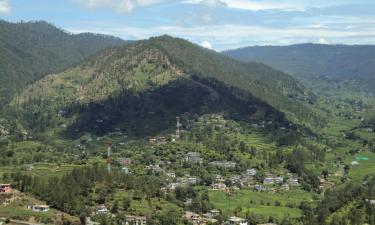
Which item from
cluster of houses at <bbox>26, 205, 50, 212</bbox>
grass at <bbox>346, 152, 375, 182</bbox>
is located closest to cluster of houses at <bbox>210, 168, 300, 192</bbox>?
grass at <bbox>346, 152, 375, 182</bbox>

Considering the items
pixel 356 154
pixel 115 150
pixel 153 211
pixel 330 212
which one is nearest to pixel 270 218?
pixel 330 212

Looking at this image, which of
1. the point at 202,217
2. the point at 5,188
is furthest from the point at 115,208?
the point at 5,188

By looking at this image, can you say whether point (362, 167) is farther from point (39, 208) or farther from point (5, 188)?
point (5, 188)

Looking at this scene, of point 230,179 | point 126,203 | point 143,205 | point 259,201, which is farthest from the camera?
point 230,179

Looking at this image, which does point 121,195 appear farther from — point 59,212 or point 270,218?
point 270,218

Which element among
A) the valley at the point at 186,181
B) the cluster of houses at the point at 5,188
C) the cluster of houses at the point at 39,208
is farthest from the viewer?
the cluster of houses at the point at 5,188

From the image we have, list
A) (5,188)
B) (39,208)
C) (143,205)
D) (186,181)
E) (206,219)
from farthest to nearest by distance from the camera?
(186,181) < (143,205) < (206,219) < (5,188) < (39,208)

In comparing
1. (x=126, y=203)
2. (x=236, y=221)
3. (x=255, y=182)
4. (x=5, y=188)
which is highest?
(x=5, y=188)

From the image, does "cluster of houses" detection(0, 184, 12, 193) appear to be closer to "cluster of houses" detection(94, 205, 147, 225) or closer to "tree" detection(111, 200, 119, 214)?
"cluster of houses" detection(94, 205, 147, 225)

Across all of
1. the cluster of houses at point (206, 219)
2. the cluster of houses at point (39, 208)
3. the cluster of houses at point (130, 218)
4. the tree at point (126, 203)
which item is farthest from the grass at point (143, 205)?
the cluster of houses at point (39, 208)

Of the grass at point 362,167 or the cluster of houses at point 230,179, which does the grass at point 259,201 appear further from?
the grass at point 362,167
